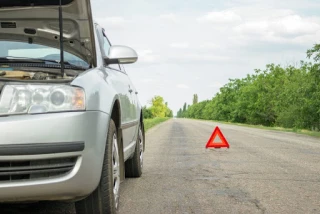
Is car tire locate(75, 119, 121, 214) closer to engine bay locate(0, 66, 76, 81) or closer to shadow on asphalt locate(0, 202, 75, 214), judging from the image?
engine bay locate(0, 66, 76, 81)

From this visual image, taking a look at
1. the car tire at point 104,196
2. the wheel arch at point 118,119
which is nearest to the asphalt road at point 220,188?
the wheel arch at point 118,119

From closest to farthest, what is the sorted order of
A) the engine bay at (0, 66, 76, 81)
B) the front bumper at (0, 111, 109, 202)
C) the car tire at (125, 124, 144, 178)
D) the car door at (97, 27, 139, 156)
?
the front bumper at (0, 111, 109, 202) → the engine bay at (0, 66, 76, 81) → the car door at (97, 27, 139, 156) → the car tire at (125, 124, 144, 178)

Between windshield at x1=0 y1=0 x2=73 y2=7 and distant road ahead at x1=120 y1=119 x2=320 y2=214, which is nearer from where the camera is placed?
windshield at x1=0 y1=0 x2=73 y2=7

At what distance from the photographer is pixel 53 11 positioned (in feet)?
14.0

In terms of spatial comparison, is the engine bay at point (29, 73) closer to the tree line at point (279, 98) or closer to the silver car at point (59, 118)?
the silver car at point (59, 118)

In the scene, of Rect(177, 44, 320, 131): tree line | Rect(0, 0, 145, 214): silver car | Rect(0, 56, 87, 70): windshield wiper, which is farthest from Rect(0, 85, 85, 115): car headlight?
Rect(177, 44, 320, 131): tree line

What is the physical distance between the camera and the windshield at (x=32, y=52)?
164 inches

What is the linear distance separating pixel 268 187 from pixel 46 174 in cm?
343

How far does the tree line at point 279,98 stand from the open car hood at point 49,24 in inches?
1116

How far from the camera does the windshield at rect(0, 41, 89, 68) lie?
4.18 m

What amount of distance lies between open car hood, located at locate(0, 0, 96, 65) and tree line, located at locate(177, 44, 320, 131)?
1116 inches

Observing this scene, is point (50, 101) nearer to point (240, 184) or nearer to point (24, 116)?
point (24, 116)

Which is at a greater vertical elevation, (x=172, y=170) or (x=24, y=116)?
(x=24, y=116)

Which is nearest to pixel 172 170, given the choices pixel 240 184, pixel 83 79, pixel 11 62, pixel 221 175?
pixel 221 175
